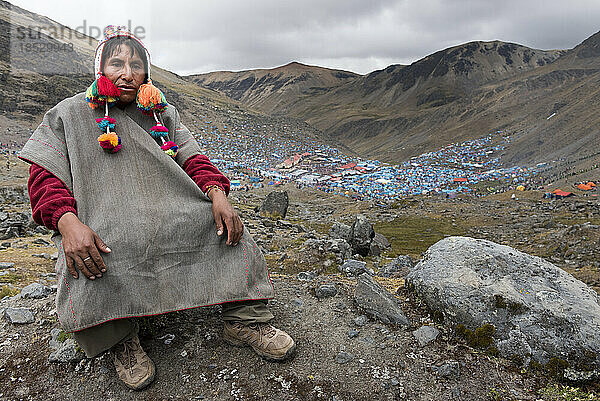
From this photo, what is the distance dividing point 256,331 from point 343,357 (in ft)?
2.81

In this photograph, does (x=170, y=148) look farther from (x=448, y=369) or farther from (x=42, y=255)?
(x=42, y=255)

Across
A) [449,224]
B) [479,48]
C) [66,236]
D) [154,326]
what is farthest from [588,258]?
[479,48]

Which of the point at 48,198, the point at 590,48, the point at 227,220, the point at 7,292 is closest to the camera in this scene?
the point at 48,198

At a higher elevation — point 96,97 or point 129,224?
point 96,97

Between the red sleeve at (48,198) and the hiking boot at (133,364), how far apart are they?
1.17 m

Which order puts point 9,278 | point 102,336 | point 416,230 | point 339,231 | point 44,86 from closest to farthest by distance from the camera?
point 102,336 → point 9,278 → point 339,231 → point 416,230 → point 44,86

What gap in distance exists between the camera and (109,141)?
2863 mm

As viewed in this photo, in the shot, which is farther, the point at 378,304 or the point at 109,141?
the point at 378,304

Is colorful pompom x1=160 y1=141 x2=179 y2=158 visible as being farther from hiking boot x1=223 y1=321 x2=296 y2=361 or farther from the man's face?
Result: hiking boot x1=223 y1=321 x2=296 y2=361

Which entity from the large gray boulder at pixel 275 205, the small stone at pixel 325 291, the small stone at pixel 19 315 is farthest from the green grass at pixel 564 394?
the large gray boulder at pixel 275 205

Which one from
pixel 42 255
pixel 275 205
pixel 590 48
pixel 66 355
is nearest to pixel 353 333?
pixel 66 355

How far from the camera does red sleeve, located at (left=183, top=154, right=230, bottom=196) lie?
10.7 feet

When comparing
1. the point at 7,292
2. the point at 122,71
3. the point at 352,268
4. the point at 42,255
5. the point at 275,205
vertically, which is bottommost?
the point at 275,205

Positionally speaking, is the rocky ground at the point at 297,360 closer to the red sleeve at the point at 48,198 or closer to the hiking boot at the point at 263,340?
the hiking boot at the point at 263,340
